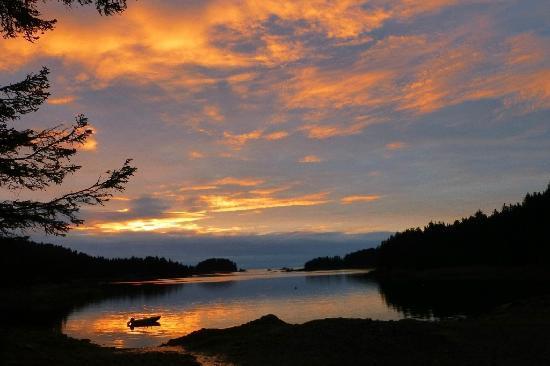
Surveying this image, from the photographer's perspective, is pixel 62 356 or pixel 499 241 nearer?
pixel 62 356

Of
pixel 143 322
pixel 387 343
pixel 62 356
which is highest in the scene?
pixel 62 356

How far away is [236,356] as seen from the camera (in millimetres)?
28562

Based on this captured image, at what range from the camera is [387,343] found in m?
27.6

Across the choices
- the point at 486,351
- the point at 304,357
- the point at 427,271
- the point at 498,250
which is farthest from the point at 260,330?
the point at 427,271

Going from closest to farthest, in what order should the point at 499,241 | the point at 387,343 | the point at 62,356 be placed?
the point at 62,356
the point at 387,343
the point at 499,241

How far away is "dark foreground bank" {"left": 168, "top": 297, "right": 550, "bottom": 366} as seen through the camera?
25.0m

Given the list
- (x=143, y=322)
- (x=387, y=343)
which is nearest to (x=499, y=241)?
(x=143, y=322)

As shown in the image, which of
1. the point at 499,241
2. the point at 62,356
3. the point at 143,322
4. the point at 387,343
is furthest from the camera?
the point at 499,241

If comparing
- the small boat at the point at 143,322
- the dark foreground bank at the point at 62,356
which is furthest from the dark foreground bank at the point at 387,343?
the small boat at the point at 143,322

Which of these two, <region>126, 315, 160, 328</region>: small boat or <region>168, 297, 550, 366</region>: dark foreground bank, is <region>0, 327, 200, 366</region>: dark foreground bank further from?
<region>126, 315, 160, 328</region>: small boat

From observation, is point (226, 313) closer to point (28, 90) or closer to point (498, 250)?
point (28, 90)

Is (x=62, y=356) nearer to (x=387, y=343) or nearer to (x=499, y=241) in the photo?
(x=387, y=343)

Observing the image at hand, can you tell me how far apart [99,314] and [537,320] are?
7289cm

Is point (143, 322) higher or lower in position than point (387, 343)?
lower
